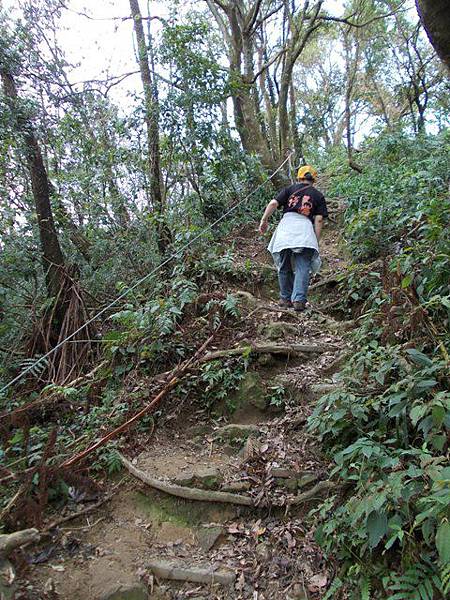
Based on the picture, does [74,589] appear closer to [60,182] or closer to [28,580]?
[28,580]

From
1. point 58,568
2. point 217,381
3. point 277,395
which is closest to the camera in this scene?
point 58,568

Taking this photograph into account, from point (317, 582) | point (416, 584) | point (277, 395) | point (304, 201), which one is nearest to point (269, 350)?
point (277, 395)

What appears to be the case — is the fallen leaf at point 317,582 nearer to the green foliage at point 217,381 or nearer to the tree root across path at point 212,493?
the tree root across path at point 212,493

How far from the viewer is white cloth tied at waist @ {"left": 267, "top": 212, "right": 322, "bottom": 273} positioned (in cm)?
500

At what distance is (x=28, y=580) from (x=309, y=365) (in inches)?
111

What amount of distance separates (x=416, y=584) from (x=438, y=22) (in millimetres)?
2802

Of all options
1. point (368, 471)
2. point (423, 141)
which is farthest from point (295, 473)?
point (423, 141)

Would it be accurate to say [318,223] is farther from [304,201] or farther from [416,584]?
[416,584]

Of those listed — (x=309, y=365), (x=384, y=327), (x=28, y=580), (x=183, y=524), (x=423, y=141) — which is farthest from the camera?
(x=423, y=141)

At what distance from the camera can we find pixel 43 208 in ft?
19.2

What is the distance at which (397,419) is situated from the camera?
2.54 meters

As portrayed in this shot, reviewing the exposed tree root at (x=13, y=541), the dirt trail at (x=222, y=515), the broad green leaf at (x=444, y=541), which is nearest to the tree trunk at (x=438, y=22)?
the broad green leaf at (x=444, y=541)

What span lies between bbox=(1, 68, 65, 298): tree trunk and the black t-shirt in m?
3.11

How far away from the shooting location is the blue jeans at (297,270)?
5.11m
